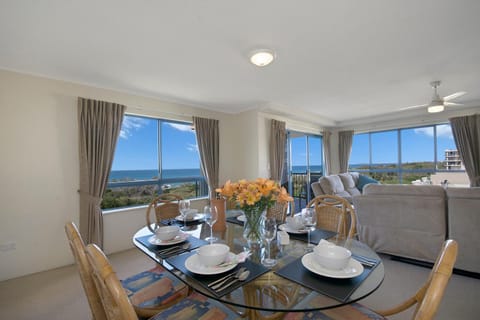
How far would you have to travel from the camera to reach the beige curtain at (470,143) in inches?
177

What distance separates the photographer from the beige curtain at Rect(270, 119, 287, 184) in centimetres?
461

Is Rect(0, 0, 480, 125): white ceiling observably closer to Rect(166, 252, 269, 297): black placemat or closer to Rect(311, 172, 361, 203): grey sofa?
Rect(166, 252, 269, 297): black placemat

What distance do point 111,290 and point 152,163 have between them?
3332mm

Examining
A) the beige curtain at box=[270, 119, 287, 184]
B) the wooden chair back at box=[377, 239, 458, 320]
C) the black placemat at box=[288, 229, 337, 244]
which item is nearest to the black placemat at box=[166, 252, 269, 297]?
the black placemat at box=[288, 229, 337, 244]

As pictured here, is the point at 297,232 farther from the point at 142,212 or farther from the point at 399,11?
the point at 142,212

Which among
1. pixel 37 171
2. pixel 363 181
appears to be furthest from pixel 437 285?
pixel 363 181

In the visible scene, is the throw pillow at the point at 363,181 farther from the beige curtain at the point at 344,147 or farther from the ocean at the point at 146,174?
the ocean at the point at 146,174

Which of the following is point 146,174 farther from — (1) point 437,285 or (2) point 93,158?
(1) point 437,285

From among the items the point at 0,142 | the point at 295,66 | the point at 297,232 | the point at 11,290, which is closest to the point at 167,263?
the point at 297,232

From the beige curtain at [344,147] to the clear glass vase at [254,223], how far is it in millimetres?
5959

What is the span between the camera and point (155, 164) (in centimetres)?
380

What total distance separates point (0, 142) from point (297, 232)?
11.1ft

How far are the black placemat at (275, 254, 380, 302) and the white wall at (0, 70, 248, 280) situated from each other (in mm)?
3019

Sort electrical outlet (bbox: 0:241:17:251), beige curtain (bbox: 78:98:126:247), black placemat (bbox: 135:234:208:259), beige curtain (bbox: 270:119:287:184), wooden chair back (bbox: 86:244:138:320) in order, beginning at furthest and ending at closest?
beige curtain (bbox: 270:119:287:184)
beige curtain (bbox: 78:98:126:247)
electrical outlet (bbox: 0:241:17:251)
black placemat (bbox: 135:234:208:259)
wooden chair back (bbox: 86:244:138:320)
